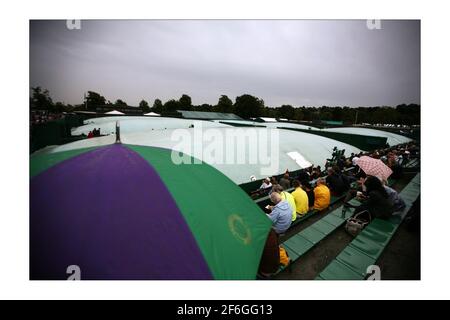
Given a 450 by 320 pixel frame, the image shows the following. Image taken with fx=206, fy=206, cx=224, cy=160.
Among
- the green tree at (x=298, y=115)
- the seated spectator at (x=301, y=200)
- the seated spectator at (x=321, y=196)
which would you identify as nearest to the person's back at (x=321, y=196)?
the seated spectator at (x=321, y=196)

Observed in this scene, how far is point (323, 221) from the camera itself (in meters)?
5.34

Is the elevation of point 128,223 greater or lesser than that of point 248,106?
lesser

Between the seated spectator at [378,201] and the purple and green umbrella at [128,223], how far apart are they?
14.5 feet

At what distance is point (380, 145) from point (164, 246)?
20.4 metres

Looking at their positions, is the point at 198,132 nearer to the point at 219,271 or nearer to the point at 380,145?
the point at 219,271

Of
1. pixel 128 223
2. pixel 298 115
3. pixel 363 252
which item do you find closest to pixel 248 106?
pixel 298 115

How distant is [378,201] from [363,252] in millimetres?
1765

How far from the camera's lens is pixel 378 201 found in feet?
16.8

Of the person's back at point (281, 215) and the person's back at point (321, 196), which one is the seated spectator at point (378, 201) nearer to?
the person's back at point (321, 196)

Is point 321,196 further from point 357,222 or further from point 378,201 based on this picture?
point 378,201

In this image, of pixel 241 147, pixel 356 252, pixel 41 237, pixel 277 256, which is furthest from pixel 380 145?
pixel 41 237

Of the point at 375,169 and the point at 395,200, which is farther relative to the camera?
the point at 375,169

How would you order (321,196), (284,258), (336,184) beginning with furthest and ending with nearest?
(336,184) < (321,196) < (284,258)

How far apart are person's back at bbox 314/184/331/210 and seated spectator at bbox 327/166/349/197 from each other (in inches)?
57.5
